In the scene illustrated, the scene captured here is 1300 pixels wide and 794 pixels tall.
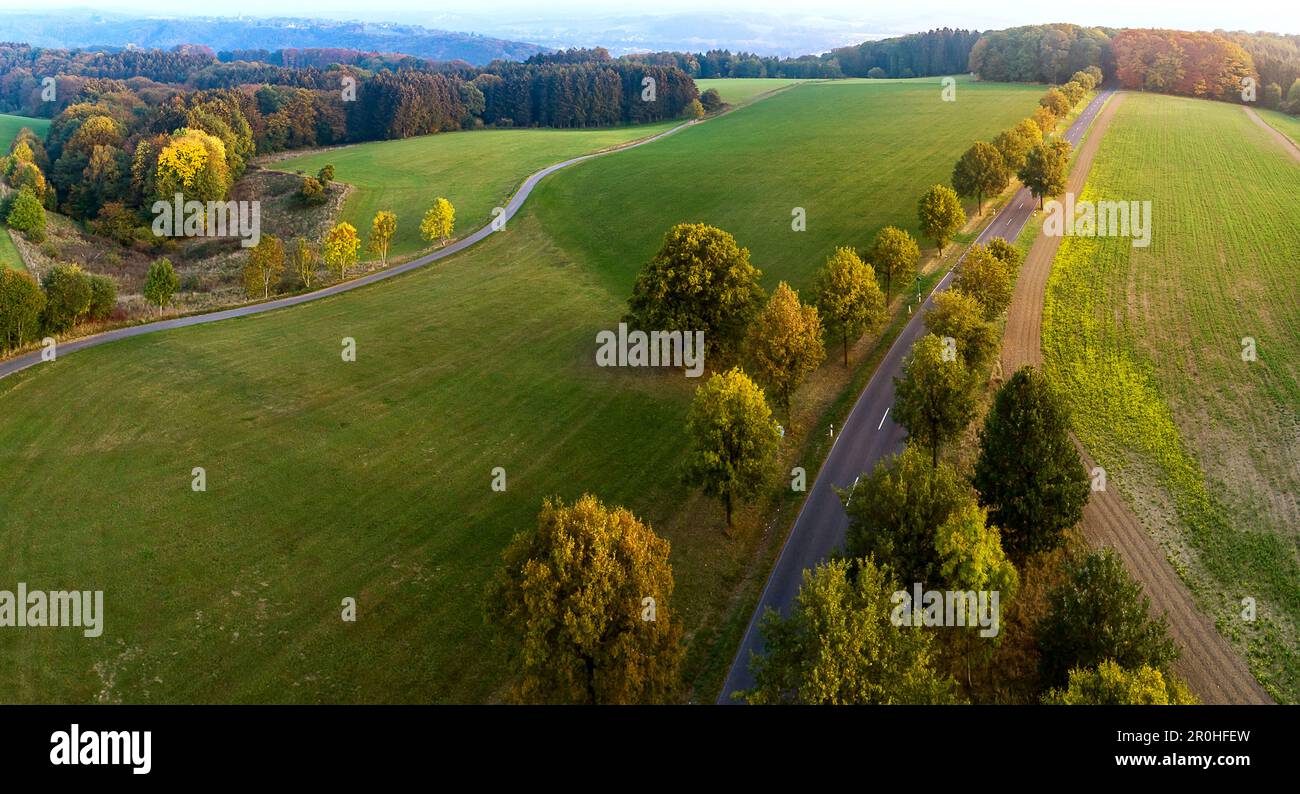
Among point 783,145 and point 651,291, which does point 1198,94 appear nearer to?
point 783,145

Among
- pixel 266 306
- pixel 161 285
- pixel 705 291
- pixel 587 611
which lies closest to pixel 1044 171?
pixel 705 291

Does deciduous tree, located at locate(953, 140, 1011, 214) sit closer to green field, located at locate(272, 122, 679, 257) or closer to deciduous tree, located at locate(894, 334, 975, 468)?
deciduous tree, located at locate(894, 334, 975, 468)

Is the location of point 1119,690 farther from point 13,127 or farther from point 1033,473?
point 13,127

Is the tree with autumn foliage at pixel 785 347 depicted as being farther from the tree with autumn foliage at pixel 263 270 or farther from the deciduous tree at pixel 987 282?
the tree with autumn foliage at pixel 263 270

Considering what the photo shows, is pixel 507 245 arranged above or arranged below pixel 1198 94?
below

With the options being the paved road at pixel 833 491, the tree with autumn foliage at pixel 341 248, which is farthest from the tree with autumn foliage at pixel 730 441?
the tree with autumn foliage at pixel 341 248

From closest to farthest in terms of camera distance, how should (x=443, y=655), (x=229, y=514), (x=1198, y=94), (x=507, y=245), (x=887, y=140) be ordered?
(x=443, y=655), (x=229, y=514), (x=507, y=245), (x=887, y=140), (x=1198, y=94)
